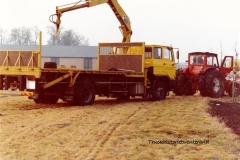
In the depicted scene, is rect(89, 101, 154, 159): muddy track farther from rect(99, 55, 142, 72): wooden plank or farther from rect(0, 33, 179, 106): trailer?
rect(99, 55, 142, 72): wooden plank

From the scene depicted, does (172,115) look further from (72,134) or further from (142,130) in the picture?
(72,134)

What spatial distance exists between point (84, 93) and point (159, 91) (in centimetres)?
416

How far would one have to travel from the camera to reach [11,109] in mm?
13266

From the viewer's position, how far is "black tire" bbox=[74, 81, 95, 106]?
567 inches

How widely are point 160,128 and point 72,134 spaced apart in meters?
1.92

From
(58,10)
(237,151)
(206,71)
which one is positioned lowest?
(237,151)

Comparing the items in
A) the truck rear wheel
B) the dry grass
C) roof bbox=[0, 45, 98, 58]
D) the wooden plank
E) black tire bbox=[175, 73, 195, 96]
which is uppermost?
roof bbox=[0, 45, 98, 58]

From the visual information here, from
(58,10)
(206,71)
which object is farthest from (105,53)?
(206,71)

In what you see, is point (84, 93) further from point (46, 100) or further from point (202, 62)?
point (202, 62)

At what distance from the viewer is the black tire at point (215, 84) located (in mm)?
19156

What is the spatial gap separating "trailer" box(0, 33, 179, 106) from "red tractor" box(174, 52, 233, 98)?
1.71 meters

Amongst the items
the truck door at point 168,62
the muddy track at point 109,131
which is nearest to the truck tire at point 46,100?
the muddy track at point 109,131

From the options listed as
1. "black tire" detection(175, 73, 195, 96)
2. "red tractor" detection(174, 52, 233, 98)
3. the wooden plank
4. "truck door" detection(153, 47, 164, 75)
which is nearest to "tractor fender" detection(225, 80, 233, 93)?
"red tractor" detection(174, 52, 233, 98)

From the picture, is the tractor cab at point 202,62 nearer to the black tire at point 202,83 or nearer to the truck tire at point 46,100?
the black tire at point 202,83
